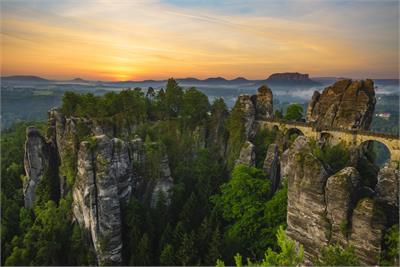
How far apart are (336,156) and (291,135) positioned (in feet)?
23.5

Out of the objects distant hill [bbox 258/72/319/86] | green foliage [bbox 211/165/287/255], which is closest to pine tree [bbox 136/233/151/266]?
green foliage [bbox 211/165/287/255]

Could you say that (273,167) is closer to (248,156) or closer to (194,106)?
(248,156)

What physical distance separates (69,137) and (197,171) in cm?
1530

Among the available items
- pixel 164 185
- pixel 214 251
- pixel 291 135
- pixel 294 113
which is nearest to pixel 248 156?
pixel 291 135

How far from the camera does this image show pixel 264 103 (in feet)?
148

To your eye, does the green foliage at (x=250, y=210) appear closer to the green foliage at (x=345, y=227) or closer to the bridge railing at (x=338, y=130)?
the green foliage at (x=345, y=227)

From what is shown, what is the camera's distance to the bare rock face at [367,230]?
15.7 metres

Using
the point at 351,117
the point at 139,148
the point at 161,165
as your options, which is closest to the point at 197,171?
the point at 161,165

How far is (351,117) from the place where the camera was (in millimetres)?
38344

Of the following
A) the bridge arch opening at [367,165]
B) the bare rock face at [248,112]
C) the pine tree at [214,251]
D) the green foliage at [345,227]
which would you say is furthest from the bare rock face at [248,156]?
the green foliage at [345,227]

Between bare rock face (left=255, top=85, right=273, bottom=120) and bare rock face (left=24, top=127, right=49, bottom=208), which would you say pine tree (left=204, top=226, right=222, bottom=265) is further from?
bare rock face (left=255, top=85, right=273, bottom=120)

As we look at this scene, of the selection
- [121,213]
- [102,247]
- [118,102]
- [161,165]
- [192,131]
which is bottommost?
[102,247]

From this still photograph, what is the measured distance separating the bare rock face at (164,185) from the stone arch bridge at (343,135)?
1662 centimetres

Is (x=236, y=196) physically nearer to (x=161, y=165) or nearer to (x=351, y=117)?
(x=161, y=165)
